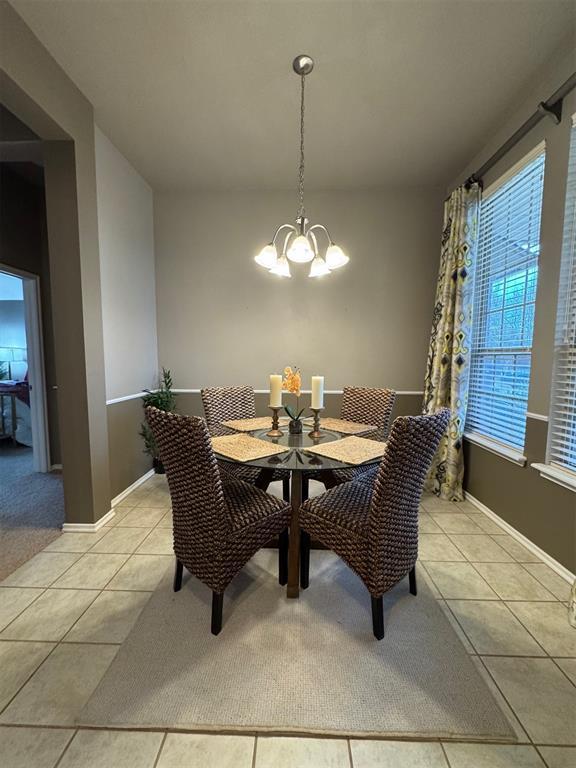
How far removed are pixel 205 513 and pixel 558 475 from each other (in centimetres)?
194

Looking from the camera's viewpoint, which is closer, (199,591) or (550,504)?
(199,591)

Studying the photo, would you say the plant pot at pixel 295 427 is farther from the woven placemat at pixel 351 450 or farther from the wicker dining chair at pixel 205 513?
the wicker dining chair at pixel 205 513

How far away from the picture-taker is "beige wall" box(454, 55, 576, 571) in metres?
1.81

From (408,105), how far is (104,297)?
260 cm

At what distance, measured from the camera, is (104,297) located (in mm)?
2549

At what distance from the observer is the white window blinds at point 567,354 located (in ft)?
5.98

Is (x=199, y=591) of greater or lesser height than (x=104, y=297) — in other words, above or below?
below

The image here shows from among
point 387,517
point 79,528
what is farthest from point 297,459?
point 79,528

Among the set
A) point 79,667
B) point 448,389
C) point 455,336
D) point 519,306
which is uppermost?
point 519,306

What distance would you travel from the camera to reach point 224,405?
2.49m

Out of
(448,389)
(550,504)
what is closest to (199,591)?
(550,504)

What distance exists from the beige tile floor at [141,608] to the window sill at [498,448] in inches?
21.2

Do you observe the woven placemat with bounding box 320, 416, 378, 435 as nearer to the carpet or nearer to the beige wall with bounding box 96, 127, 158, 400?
the beige wall with bounding box 96, 127, 158, 400

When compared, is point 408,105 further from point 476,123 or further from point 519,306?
point 519,306
